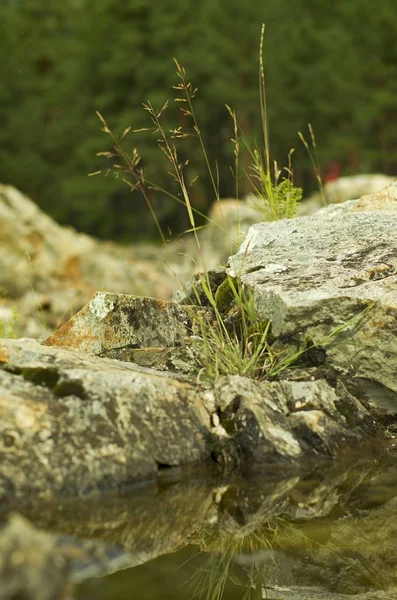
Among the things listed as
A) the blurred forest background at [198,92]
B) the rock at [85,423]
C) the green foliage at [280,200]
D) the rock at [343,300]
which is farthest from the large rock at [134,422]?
the blurred forest background at [198,92]

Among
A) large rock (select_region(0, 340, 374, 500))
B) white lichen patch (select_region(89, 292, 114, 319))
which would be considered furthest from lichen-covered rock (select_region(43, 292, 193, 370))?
large rock (select_region(0, 340, 374, 500))

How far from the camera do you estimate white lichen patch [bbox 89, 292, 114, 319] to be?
372 cm

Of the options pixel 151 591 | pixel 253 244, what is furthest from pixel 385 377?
pixel 151 591

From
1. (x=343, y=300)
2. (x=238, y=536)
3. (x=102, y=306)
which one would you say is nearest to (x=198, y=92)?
(x=102, y=306)

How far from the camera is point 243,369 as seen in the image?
3.23 metres

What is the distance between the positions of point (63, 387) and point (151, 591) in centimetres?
102

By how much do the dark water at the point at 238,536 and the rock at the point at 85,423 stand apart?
0.09 metres

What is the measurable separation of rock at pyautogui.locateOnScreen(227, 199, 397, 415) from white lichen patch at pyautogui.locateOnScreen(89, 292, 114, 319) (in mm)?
623

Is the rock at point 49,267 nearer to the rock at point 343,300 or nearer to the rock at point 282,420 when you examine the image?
the rock at point 343,300

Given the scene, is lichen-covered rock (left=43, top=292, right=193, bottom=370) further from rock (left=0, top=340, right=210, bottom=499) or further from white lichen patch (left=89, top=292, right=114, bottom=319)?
rock (left=0, top=340, right=210, bottom=499)

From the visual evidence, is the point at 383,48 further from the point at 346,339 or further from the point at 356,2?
the point at 346,339

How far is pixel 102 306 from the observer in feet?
12.2

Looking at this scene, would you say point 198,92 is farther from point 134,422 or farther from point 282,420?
point 134,422

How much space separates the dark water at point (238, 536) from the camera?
6.32 feet
